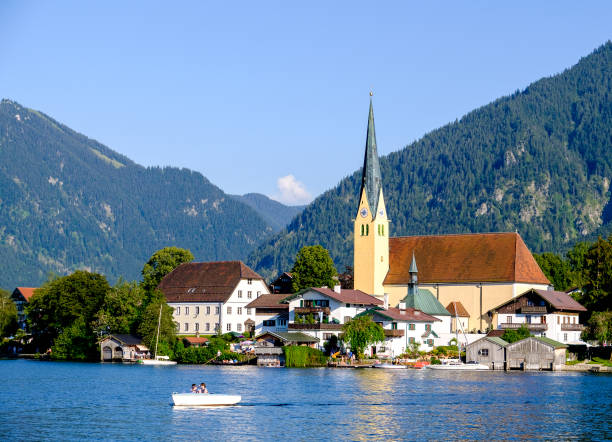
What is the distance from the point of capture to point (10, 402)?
67562mm

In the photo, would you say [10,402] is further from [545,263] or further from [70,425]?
[545,263]

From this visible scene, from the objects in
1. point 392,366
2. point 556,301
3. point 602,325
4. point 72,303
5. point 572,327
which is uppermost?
point 556,301

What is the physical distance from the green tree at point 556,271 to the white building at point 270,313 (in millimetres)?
43260

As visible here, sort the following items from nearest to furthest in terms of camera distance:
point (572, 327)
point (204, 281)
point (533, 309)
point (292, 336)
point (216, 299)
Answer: point (292, 336), point (533, 309), point (572, 327), point (216, 299), point (204, 281)

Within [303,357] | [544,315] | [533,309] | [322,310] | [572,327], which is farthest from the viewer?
[322,310]

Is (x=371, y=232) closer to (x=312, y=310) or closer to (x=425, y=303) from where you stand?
(x=425, y=303)

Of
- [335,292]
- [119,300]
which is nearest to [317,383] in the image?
[335,292]

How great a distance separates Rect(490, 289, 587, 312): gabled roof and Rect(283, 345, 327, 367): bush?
2362 centimetres

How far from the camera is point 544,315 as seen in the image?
365 feet

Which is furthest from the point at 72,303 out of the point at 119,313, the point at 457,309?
the point at 457,309

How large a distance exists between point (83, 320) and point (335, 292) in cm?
3250

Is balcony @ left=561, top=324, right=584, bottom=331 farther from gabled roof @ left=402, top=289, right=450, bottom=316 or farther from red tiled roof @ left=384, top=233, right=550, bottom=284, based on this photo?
gabled roof @ left=402, top=289, right=450, bottom=316

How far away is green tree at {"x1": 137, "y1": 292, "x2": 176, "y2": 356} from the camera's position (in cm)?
11431

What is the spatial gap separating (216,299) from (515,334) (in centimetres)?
4228
